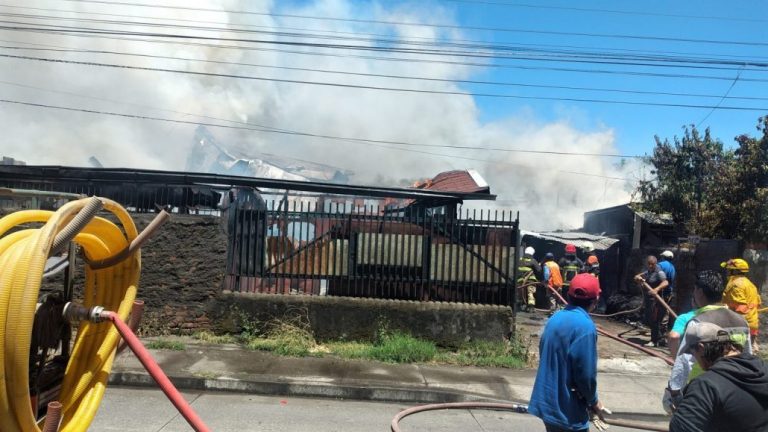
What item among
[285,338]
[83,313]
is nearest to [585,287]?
[83,313]

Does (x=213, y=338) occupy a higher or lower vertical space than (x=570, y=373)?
lower

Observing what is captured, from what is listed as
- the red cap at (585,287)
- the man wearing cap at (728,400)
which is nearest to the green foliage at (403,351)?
the red cap at (585,287)

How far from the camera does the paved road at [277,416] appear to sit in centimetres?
557

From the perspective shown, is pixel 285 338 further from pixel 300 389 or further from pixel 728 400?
pixel 728 400

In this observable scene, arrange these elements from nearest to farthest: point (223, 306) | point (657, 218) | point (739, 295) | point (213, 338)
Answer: point (739, 295) < point (213, 338) < point (223, 306) < point (657, 218)

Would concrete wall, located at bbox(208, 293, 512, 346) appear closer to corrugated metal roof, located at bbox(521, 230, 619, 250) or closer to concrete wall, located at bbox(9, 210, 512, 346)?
concrete wall, located at bbox(9, 210, 512, 346)

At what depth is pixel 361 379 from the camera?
7.33m

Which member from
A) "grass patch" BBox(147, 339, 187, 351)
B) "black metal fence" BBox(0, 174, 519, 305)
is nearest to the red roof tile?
"black metal fence" BBox(0, 174, 519, 305)

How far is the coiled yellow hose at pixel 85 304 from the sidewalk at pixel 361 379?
399cm

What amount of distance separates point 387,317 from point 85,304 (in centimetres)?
603

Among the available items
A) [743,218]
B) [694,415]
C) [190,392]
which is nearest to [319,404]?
[190,392]

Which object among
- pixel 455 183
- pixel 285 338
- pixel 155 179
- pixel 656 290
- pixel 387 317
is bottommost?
pixel 285 338

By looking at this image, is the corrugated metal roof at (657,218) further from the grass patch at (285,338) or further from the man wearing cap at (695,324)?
the man wearing cap at (695,324)

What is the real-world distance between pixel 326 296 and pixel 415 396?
9.13 feet
